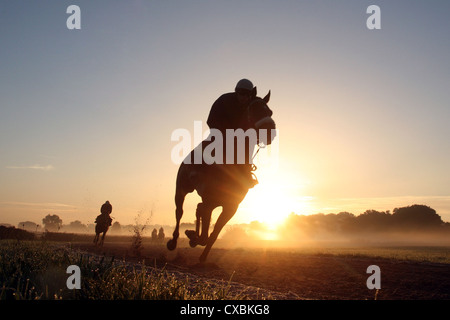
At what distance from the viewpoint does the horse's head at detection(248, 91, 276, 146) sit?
5.18 meters

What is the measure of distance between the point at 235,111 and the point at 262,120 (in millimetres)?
747

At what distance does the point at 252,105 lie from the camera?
541 cm

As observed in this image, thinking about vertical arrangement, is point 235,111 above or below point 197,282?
above

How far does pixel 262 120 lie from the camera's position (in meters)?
5.17

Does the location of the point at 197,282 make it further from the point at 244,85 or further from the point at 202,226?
the point at 244,85

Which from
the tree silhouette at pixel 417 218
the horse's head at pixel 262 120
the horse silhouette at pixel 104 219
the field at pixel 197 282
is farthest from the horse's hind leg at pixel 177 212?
the tree silhouette at pixel 417 218

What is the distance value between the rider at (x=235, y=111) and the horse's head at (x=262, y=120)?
17 cm

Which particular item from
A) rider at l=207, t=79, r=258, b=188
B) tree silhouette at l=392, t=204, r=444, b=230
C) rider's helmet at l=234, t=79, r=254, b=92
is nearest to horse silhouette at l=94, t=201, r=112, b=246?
rider at l=207, t=79, r=258, b=188

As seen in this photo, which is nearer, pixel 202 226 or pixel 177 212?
pixel 202 226

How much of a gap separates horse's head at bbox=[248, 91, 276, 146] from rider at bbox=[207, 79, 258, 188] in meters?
0.17

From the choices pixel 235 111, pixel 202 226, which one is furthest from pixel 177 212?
pixel 235 111
